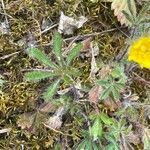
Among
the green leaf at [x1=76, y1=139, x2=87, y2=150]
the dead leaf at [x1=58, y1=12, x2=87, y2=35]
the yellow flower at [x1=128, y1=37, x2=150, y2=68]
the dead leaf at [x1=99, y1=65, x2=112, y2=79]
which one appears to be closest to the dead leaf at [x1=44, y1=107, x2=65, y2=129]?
the green leaf at [x1=76, y1=139, x2=87, y2=150]

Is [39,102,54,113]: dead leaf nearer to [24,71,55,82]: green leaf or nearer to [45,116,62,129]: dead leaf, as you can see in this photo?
[45,116,62,129]: dead leaf

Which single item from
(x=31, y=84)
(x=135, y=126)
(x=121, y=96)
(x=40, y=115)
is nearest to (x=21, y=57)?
(x=31, y=84)

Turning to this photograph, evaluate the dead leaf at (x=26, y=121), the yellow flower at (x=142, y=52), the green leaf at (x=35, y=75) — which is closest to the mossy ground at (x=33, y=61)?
the dead leaf at (x=26, y=121)

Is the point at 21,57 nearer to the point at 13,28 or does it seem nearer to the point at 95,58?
the point at 13,28

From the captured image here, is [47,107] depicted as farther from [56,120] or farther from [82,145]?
[82,145]

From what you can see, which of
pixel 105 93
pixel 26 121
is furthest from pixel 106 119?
pixel 26 121

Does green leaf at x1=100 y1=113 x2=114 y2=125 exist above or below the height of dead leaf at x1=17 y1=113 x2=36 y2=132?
above
